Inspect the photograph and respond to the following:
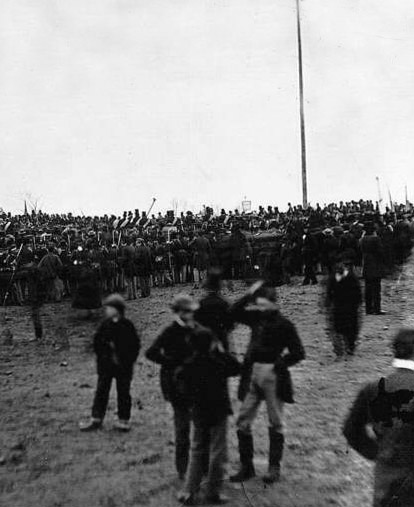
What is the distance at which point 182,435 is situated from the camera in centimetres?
711

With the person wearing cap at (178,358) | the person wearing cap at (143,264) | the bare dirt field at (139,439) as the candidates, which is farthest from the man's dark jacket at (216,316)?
the person wearing cap at (143,264)

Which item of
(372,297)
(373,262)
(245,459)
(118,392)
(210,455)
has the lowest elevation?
(245,459)

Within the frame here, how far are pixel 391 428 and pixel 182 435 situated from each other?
278 cm

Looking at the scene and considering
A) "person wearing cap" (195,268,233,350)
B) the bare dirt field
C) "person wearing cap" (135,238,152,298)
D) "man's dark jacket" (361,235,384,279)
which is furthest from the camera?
"person wearing cap" (135,238,152,298)

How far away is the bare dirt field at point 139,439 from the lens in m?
6.83

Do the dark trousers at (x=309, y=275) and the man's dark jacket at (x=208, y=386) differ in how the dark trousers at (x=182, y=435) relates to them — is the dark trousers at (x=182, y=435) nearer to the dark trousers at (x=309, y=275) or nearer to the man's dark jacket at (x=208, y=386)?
the man's dark jacket at (x=208, y=386)

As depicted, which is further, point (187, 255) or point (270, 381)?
point (187, 255)

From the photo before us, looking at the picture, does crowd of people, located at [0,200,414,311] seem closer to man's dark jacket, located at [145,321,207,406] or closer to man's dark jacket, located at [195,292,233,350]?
man's dark jacket, located at [195,292,233,350]

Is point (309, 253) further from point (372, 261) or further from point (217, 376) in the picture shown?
point (217, 376)

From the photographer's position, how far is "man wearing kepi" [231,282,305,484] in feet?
23.1

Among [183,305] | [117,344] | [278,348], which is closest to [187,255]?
[117,344]

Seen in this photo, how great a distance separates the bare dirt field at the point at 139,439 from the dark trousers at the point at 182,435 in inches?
8.6

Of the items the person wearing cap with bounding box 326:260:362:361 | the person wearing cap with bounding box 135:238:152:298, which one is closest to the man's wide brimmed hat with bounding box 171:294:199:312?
the person wearing cap with bounding box 326:260:362:361

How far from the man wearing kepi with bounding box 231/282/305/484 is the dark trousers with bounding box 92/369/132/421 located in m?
2.11
